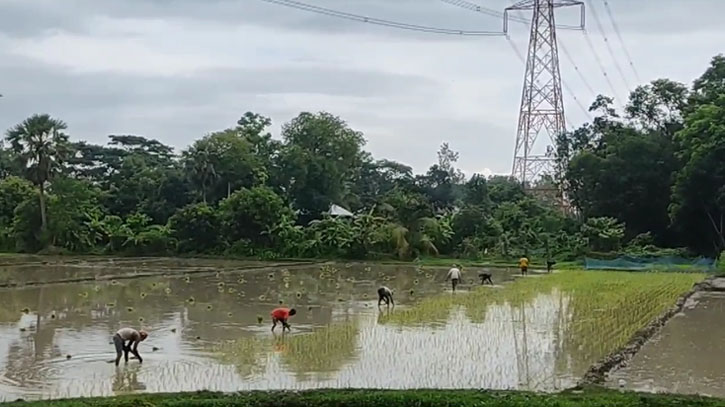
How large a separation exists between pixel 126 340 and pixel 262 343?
8.55 ft

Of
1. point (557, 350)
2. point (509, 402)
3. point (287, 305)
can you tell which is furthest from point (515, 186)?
point (509, 402)

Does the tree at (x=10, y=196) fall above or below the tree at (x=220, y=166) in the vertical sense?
below

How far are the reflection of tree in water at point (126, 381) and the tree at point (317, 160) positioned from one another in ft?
157

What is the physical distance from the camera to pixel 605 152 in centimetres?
5012

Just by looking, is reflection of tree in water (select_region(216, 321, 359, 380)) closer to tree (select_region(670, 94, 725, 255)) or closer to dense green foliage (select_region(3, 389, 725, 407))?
dense green foliage (select_region(3, 389, 725, 407))

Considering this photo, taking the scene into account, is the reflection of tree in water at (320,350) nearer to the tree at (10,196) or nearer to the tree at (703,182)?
the tree at (703,182)

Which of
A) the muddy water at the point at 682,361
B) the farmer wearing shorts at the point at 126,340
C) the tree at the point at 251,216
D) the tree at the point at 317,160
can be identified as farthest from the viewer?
the tree at the point at 317,160

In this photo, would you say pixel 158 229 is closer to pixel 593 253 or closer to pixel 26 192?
pixel 26 192

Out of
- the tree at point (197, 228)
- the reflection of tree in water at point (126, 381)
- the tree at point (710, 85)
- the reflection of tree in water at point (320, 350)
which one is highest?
the tree at point (710, 85)

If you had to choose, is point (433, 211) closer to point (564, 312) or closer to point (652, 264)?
point (652, 264)

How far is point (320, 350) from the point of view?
14.0m

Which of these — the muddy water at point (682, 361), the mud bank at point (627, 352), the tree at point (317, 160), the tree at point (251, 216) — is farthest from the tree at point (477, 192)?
the muddy water at point (682, 361)

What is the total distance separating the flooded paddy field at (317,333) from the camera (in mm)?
11508

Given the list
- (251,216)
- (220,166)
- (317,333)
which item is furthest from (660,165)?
(317,333)
